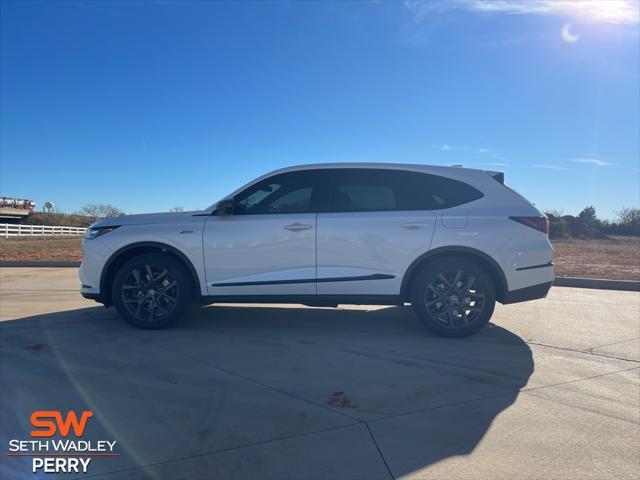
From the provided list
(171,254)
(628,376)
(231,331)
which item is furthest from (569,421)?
(171,254)

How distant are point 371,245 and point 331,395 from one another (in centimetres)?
199

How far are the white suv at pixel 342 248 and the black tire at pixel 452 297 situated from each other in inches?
0.4

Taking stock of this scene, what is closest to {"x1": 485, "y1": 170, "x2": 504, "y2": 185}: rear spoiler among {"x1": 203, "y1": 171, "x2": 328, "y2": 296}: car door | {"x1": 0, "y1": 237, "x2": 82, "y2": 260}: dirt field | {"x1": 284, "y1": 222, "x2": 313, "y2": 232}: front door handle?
{"x1": 203, "y1": 171, "x2": 328, "y2": 296}: car door

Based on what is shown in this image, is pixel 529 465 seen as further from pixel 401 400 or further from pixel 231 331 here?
pixel 231 331

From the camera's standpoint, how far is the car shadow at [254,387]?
2.65 metres

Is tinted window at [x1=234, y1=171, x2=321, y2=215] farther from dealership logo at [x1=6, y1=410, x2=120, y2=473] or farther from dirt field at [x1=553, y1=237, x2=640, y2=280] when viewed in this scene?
dirt field at [x1=553, y1=237, x2=640, y2=280]

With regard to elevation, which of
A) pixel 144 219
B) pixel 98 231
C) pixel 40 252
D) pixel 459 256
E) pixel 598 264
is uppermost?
pixel 144 219

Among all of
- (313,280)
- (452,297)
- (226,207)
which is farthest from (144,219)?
(452,297)

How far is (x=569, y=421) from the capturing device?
10.1 ft

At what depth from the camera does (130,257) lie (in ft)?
17.4

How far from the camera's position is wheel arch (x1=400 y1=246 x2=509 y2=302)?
16.3 ft

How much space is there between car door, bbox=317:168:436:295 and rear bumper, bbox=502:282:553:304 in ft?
3.46

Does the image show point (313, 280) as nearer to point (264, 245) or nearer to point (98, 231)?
point (264, 245)

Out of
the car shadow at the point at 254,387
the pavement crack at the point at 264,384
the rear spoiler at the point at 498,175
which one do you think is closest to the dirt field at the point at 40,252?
the car shadow at the point at 254,387
